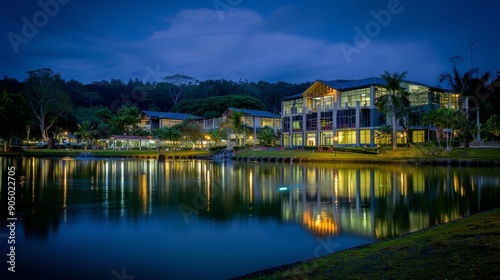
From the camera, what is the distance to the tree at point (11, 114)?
61.2 m

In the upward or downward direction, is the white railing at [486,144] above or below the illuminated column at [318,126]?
below

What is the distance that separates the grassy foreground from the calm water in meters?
1.60

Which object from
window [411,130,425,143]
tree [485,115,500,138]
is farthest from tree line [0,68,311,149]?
tree [485,115,500,138]

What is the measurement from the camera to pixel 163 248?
10102mm

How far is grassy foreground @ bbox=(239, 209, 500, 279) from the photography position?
607 cm

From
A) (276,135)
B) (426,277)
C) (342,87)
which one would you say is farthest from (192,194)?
(276,135)

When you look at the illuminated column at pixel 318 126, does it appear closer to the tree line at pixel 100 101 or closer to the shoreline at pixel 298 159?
the shoreline at pixel 298 159

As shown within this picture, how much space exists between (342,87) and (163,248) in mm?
61606

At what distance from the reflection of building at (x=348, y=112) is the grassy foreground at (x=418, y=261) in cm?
5438

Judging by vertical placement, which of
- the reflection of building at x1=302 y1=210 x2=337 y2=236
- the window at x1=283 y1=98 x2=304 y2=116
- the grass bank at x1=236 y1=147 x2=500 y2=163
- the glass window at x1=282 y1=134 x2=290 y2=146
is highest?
the window at x1=283 y1=98 x2=304 y2=116

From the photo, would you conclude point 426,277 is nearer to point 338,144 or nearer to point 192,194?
point 192,194

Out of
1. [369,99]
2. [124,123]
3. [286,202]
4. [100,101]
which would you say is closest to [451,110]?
[369,99]

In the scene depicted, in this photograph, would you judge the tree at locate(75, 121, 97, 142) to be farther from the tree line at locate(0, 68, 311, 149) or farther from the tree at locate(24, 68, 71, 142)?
the tree at locate(24, 68, 71, 142)

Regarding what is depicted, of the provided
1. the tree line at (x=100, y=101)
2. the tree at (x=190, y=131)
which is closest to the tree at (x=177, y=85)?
the tree line at (x=100, y=101)
